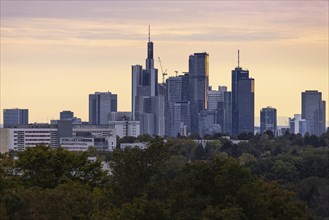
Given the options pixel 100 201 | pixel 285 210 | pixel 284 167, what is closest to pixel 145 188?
pixel 100 201

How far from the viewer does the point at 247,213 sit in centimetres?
5353

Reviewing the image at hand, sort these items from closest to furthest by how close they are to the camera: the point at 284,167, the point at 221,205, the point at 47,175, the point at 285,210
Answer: the point at 221,205 < the point at 285,210 < the point at 47,175 < the point at 284,167

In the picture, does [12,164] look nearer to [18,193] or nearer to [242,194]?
[18,193]

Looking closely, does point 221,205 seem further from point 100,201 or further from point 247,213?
point 100,201

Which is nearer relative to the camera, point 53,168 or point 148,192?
point 148,192

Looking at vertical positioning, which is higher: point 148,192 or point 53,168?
point 53,168

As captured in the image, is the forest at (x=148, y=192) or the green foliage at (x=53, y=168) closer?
the forest at (x=148, y=192)

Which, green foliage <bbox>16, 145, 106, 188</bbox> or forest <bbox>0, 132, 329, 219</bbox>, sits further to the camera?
green foliage <bbox>16, 145, 106, 188</bbox>

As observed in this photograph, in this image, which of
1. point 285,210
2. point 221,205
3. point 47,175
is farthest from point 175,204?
point 47,175

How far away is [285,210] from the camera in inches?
2212

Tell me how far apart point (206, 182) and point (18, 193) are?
710 centimetres

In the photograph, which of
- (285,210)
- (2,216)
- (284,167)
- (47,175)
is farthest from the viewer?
(284,167)

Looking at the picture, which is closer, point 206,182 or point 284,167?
point 206,182

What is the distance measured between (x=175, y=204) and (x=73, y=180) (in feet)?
42.3
